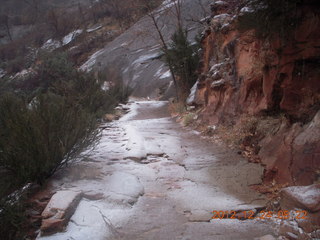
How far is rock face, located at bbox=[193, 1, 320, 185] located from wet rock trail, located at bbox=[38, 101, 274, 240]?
459mm

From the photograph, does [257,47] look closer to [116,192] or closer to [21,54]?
[116,192]

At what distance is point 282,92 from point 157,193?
92.7 inches

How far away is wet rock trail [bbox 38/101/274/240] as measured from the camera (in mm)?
2373

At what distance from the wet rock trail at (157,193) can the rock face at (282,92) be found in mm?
459

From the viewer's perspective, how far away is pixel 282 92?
4059 millimetres

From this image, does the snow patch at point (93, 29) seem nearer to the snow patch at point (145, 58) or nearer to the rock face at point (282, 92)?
the snow patch at point (145, 58)

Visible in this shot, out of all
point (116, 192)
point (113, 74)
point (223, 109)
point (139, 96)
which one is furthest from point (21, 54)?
point (116, 192)

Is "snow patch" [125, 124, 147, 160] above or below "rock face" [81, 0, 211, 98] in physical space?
below

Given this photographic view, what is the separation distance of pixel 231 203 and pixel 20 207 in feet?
6.53

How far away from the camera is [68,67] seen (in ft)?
49.3

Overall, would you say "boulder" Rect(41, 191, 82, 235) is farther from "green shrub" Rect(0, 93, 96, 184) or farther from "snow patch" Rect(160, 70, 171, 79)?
"snow patch" Rect(160, 70, 171, 79)

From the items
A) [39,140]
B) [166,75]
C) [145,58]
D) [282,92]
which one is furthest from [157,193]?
[145,58]

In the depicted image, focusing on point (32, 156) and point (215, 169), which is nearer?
point (32, 156)
